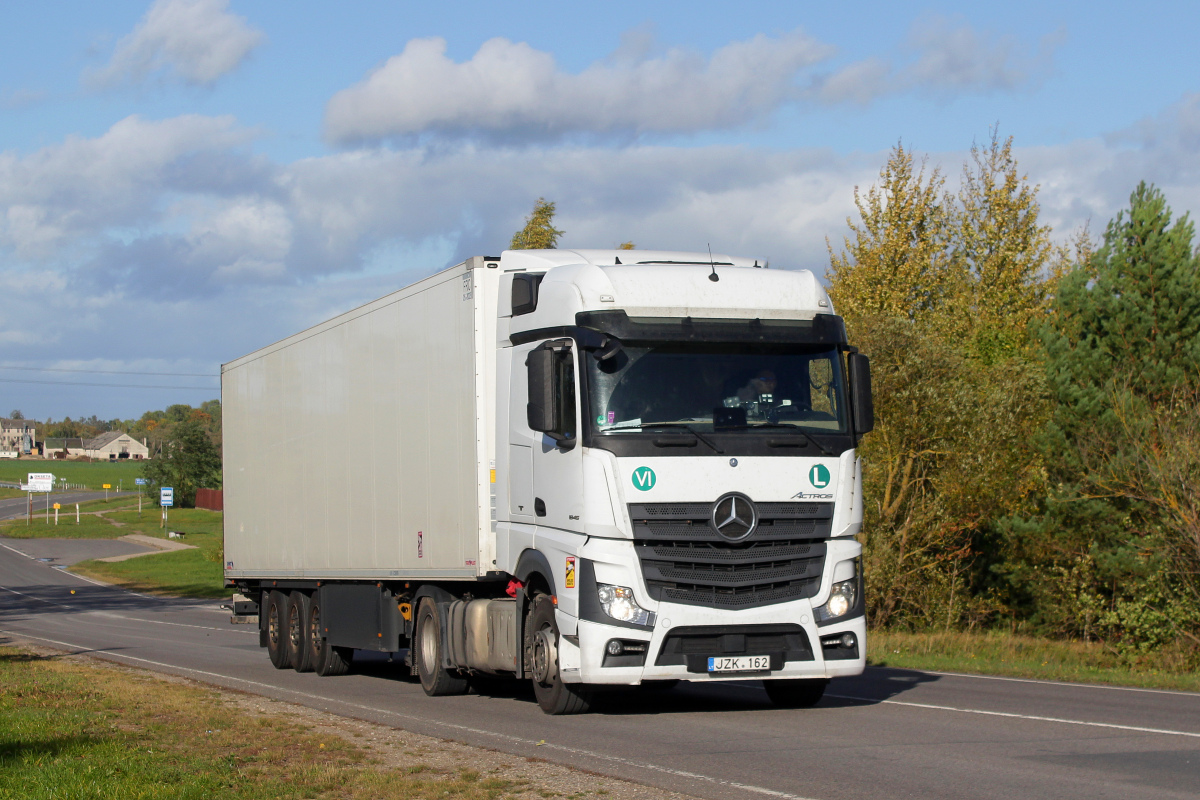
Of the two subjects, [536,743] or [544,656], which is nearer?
[536,743]

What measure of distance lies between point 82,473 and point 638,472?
584ft

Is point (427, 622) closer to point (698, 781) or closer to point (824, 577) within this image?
point (824, 577)

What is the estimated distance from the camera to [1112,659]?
76.2 ft

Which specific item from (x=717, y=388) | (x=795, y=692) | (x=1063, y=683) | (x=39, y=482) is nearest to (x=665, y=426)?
(x=717, y=388)

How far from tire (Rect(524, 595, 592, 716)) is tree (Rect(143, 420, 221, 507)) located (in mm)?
97314

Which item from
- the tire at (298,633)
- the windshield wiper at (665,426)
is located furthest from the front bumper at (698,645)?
the tire at (298,633)

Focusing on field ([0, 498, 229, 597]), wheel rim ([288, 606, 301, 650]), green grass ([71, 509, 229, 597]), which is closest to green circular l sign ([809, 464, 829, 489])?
wheel rim ([288, 606, 301, 650])

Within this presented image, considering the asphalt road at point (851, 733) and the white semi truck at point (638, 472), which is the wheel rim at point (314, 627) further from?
the white semi truck at point (638, 472)

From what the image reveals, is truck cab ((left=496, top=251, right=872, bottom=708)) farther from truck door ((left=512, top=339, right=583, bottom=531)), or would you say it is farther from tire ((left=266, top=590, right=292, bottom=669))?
tire ((left=266, top=590, right=292, bottom=669))

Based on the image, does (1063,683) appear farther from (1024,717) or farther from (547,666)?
(547,666)

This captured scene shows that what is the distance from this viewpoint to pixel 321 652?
1772cm

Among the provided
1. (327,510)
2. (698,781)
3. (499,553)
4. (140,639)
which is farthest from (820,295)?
(140,639)

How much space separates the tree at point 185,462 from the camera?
347ft

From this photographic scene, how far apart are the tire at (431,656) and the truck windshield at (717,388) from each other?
4093 mm
